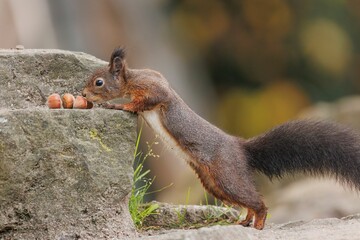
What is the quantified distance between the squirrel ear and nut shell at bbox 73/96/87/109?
0.33 meters

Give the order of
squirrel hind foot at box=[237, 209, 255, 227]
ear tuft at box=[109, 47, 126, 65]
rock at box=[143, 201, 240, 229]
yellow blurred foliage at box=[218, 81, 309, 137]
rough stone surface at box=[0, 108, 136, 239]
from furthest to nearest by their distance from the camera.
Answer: yellow blurred foliage at box=[218, 81, 309, 137] < rock at box=[143, 201, 240, 229] < squirrel hind foot at box=[237, 209, 255, 227] < ear tuft at box=[109, 47, 126, 65] < rough stone surface at box=[0, 108, 136, 239]

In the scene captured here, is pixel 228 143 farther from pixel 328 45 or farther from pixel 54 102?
pixel 328 45

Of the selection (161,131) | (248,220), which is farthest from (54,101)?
(248,220)

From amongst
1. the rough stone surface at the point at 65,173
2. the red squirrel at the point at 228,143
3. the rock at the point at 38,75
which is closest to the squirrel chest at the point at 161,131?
the red squirrel at the point at 228,143

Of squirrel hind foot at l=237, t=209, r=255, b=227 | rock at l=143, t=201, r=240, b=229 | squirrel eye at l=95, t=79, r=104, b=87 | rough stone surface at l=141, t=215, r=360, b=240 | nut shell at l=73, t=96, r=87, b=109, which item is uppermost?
squirrel eye at l=95, t=79, r=104, b=87

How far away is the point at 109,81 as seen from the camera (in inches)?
262

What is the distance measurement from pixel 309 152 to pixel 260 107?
43.9 ft

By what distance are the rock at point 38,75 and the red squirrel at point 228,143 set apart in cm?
14

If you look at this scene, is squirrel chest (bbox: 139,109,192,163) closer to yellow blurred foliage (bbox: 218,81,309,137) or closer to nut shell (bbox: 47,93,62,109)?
nut shell (bbox: 47,93,62,109)

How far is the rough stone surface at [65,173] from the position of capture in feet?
19.0

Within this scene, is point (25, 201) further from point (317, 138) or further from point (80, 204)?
point (317, 138)

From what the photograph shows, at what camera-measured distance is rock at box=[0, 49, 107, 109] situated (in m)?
6.38

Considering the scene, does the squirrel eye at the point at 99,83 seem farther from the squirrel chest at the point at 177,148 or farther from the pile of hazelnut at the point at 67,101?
the squirrel chest at the point at 177,148

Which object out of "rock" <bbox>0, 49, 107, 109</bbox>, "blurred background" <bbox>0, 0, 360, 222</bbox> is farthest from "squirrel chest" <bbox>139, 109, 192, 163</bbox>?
"blurred background" <bbox>0, 0, 360, 222</bbox>
